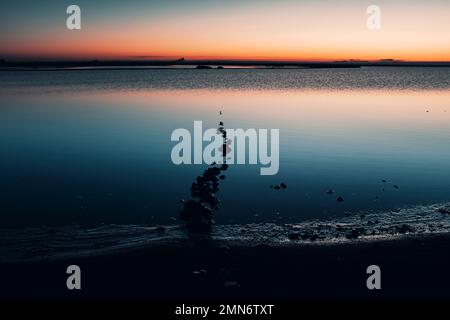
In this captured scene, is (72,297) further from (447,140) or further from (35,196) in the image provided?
(447,140)

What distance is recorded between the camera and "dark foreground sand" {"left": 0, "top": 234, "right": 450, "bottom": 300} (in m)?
10.9

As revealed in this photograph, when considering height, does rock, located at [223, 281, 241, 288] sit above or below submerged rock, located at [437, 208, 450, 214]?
below

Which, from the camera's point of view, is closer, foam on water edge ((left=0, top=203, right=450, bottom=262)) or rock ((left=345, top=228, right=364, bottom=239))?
foam on water edge ((left=0, top=203, right=450, bottom=262))

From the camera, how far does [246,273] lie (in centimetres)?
1180

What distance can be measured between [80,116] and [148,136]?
15434 mm

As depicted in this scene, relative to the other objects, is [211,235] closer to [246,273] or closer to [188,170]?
[246,273]

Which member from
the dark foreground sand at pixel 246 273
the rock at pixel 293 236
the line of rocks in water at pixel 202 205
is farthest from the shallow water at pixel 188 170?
the dark foreground sand at pixel 246 273

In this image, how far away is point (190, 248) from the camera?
13.3 meters
